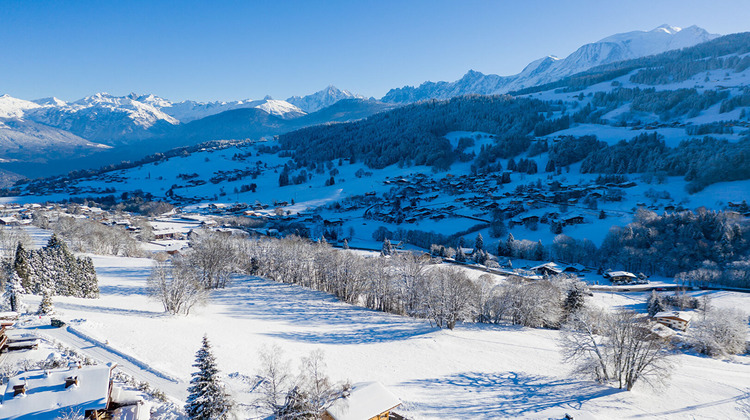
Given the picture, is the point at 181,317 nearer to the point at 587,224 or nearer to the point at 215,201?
the point at 587,224

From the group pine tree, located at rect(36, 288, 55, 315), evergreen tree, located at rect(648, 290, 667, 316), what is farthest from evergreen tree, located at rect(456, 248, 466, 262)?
pine tree, located at rect(36, 288, 55, 315)

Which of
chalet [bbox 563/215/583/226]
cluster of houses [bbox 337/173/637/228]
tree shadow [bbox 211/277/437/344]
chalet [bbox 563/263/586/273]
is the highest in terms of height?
cluster of houses [bbox 337/173/637/228]

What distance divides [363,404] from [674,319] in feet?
154

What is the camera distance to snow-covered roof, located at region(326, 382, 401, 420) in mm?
16844

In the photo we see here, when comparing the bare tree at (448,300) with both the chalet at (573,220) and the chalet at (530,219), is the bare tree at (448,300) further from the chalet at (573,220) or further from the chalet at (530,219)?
the chalet at (573,220)

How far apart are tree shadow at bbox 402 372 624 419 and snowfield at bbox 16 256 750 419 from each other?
7cm

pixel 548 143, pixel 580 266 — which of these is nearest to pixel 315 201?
pixel 580 266

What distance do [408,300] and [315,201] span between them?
106 metres

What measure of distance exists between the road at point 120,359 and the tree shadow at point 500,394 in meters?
14.3

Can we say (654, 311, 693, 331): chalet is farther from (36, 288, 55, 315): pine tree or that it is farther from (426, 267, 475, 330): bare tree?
(36, 288, 55, 315): pine tree

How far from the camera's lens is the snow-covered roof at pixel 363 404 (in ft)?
55.3

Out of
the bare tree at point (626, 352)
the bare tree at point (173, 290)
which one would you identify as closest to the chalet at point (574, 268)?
the bare tree at point (626, 352)

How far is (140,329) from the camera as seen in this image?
2884 centimetres

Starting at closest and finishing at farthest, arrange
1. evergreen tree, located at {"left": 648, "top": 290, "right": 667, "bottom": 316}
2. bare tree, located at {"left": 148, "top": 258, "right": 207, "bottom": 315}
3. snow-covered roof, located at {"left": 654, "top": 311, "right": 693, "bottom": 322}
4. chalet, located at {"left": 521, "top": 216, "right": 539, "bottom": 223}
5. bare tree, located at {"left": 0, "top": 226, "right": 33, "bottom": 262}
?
1. bare tree, located at {"left": 148, "top": 258, "right": 207, "bottom": 315}
2. snow-covered roof, located at {"left": 654, "top": 311, "right": 693, "bottom": 322}
3. evergreen tree, located at {"left": 648, "top": 290, "right": 667, "bottom": 316}
4. bare tree, located at {"left": 0, "top": 226, "right": 33, "bottom": 262}
5. chalet, located at {"left": 521, "top": 216, "right": 539, "bottom": 223}
